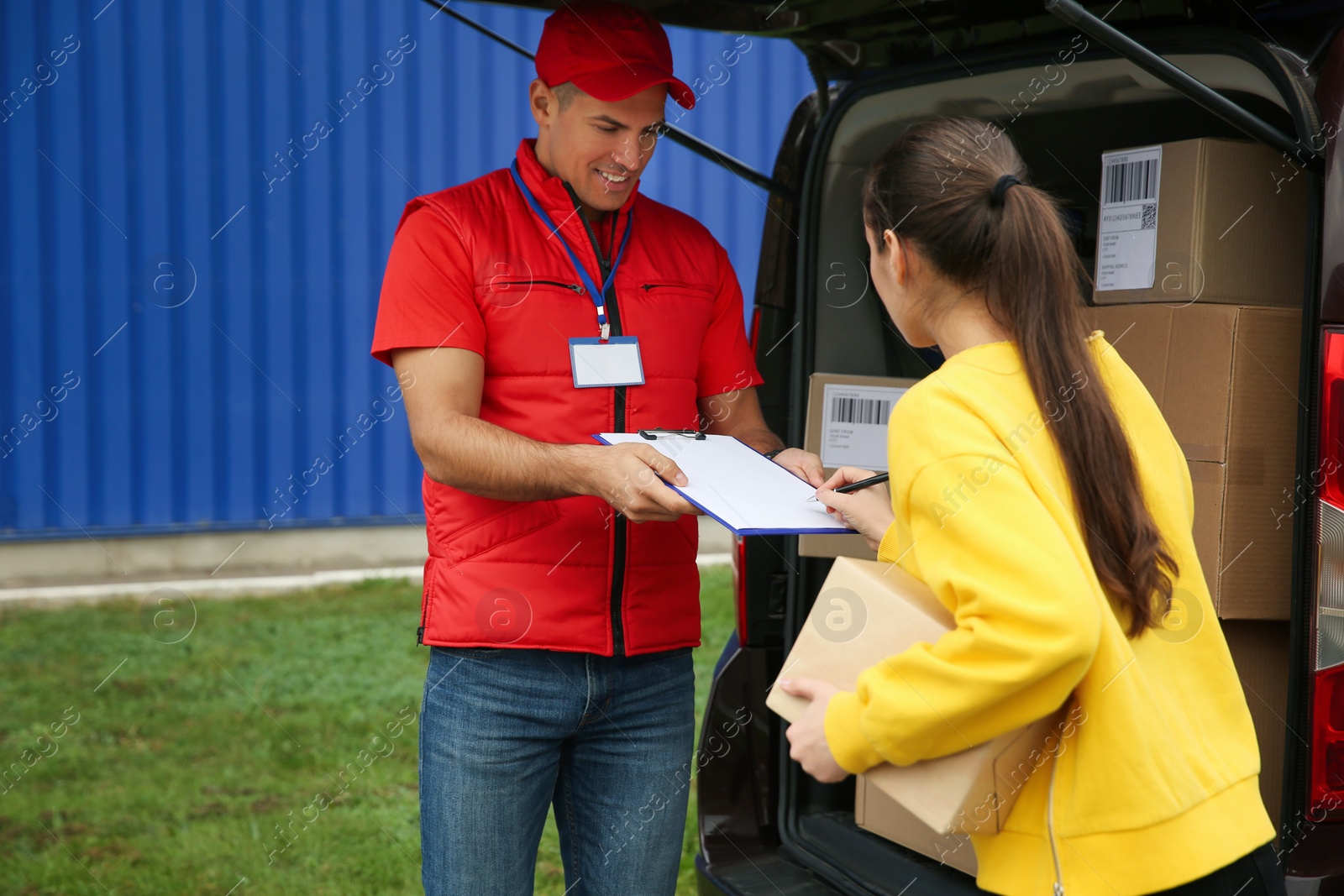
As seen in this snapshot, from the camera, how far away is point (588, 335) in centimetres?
190

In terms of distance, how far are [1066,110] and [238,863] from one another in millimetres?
2978

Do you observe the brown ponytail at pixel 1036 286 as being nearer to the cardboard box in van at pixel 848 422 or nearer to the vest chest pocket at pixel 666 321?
the vest chest pocket at pixel 666 321

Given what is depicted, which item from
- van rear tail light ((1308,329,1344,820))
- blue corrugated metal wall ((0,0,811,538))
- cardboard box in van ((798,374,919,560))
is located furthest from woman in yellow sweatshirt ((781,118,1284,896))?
blue corrugated metal wall ((0,0,811,538))

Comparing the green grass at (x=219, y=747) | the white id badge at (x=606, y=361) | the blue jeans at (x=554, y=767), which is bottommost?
the green grass at (x=219, y=747)

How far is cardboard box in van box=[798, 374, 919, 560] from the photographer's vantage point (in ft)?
8.14

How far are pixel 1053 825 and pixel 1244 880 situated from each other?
23cm

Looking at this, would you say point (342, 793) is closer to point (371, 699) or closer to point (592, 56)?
point (371, 699)

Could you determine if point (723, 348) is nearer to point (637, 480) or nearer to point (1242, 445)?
point (637, 480)

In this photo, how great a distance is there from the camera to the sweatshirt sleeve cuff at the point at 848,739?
124 centimetres

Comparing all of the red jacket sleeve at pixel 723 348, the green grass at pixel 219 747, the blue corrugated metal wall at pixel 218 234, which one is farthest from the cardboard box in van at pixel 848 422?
the blue corrugated metal wall at pixel 218 234

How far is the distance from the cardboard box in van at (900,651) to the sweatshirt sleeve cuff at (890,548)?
40mm

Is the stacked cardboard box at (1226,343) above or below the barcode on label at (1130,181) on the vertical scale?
below

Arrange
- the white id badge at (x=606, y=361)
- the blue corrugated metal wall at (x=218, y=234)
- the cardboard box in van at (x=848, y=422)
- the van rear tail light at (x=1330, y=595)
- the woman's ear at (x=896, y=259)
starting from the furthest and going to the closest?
the blue corrugated metal wall at (x=218, y=234) → the cardboard box in van at (x=848, y=422) → the white id badge at (x=606, y=361) → the van rear tail light at (x=1330, y=595) → the woman's ear at (x=896, y=259)

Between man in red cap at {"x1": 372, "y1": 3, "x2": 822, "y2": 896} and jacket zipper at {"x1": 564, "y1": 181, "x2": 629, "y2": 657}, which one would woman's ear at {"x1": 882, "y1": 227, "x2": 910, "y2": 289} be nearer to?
man in red cap at {"x1": 372, "y1": 3, "x2": 822, "y2": 896}
